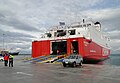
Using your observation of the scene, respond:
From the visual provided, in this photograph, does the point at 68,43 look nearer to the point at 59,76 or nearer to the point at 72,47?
the point at 72,47

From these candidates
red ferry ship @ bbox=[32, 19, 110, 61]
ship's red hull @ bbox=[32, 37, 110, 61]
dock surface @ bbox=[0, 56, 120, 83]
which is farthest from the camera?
red ferry ship @ bbox=[32, 19, 110, 61]

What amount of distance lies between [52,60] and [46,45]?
6.07m

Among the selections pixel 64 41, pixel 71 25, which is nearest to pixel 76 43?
pixel 64 41

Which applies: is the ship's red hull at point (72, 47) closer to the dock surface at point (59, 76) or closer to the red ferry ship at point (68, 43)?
the red ferry ship at point (68, 43)

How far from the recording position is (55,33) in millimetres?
39500

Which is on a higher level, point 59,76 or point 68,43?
point 68,43

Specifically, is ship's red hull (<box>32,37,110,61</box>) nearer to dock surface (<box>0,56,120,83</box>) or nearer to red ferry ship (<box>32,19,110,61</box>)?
red ferry ship (<box>32,19,110,61</box>)

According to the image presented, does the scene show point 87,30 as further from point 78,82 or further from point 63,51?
point 78,82

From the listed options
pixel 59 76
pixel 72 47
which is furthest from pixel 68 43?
pixel 59 76

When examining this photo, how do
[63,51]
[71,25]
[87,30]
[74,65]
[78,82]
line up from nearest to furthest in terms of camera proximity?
[78,82] → [74,65] → [87,30] → [63,51] → [71,25]

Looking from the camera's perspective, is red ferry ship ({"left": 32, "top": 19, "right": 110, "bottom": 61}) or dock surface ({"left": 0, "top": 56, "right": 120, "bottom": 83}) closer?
dock surface ({"left": 0, "top": 56, "right": 120, "bottom": 83})

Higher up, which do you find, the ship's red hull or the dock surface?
the ship's red hull

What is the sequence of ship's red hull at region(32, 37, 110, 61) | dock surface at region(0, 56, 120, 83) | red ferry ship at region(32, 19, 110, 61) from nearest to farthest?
dock surface at region(0, 56, 120, 83) → ship's red hull at region(32, 37, 110, 61) → red ferry ship at region(32, 19, 110, 61)

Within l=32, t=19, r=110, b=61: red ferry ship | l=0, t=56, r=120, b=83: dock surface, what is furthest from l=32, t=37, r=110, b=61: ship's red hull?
l=0, t=56, r=120, b=83: dock surface
